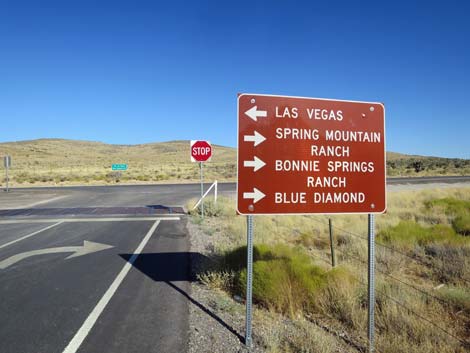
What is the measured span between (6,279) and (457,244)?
9.29 metres

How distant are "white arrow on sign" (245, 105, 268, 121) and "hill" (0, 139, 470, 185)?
36943 millimetres

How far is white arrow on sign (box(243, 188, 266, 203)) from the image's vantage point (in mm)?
3742

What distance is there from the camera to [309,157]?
12.9 ft

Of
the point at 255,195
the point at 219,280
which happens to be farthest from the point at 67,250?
the point at 255,195

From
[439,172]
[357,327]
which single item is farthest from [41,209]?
[439,172]

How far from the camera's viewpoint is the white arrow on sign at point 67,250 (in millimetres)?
7349

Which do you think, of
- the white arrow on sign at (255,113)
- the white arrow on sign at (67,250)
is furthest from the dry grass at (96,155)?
the white arrow on sign at (255,113)

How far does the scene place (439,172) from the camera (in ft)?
168

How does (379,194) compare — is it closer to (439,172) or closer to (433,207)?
(433,207)

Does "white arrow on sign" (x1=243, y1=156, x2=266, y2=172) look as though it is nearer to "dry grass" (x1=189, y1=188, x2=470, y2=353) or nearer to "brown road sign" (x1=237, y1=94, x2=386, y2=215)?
"brown road sign" (x1=237, y1=94, x2=386, y2=215)

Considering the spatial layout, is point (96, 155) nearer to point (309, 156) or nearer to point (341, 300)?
point (341, 300)

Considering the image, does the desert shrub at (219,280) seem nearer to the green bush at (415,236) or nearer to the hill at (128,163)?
the green bush at (415,236)

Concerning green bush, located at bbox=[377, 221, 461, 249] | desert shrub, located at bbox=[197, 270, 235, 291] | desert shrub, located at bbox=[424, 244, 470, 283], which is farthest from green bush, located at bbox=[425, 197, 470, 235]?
desert shrub, located at bbox=[197, 270, 235, 291]

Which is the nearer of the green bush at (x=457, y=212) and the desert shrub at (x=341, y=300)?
the desert shrub at (x=341, y=300)
